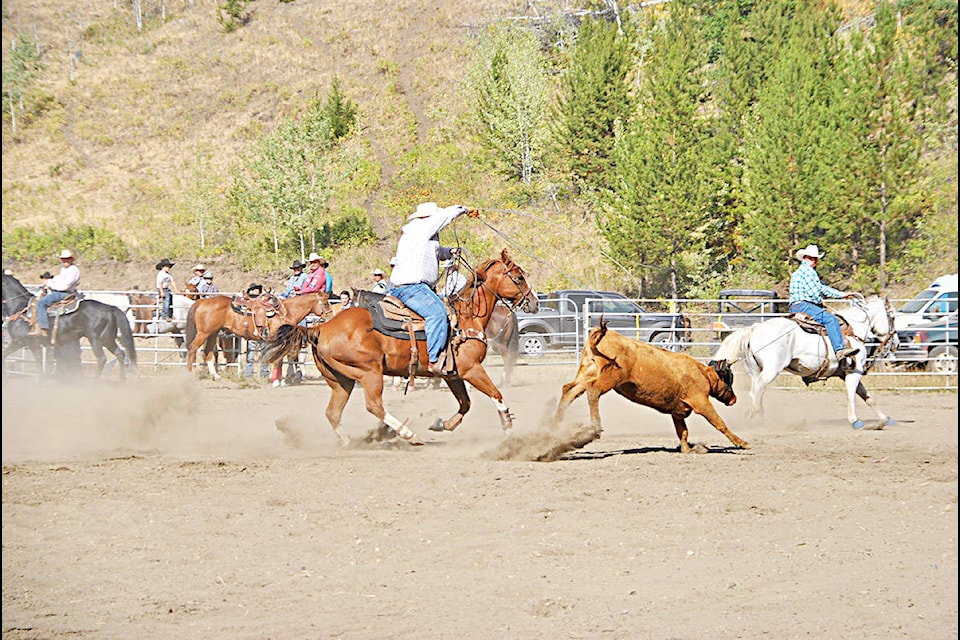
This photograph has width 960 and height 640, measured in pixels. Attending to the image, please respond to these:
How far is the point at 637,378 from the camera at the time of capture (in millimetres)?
9375

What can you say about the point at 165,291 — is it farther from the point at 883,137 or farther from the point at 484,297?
the point at 883,137

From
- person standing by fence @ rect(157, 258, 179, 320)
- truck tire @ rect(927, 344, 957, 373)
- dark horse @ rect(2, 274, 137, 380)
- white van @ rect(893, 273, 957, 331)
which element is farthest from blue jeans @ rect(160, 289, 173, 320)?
truck tire @ rect(927, 344, 957, 373)

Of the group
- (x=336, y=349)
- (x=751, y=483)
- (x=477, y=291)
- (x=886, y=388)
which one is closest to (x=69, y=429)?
(x=336, y=349)

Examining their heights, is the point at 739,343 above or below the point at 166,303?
below

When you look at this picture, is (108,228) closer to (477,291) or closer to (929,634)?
(477,291)

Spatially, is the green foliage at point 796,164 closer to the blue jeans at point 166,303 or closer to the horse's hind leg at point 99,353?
the blue jeans at point 166,303

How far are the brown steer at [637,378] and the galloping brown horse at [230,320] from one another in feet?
31.9

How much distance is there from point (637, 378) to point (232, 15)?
3024 inches

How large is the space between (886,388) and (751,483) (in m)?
11.2

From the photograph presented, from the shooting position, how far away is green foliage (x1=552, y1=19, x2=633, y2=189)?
3931cm

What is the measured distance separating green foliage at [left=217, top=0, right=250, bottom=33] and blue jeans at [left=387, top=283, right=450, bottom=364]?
239 ft

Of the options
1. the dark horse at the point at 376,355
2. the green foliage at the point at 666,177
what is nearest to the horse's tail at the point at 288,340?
the dark horse at the point at 376,355

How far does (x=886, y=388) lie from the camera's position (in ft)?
60.2

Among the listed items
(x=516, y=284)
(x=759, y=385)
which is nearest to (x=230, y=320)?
(x=516, y=284)
